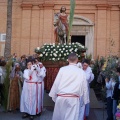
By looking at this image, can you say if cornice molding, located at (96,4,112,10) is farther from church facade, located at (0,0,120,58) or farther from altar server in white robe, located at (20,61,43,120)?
altar server in white robe, located at (20,61,43,120)

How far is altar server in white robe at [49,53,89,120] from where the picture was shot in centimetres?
581

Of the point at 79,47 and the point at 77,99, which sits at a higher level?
the point at 79,47

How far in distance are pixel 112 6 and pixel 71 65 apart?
15730 mm

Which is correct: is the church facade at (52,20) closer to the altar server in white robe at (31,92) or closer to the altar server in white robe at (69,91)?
the altar server in white robe at (31,92)

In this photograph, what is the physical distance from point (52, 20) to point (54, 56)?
418 inches

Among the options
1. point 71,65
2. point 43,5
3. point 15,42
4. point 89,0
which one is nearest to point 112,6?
point 89,0

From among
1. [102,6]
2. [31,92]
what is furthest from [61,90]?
[102,6]

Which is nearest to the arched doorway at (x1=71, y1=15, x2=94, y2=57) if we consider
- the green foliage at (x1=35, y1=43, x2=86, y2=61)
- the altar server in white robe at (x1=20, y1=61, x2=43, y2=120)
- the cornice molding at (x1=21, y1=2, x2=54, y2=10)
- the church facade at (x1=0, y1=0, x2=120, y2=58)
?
the church facade at (x1=0, y1=0, x2=120, y2=58)

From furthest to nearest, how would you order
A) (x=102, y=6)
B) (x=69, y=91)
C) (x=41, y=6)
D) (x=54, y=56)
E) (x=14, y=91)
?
(x=41, y=6), (x=102, y=6), (x=54, y=56), (x=14, y=91), (x=69, y=91)

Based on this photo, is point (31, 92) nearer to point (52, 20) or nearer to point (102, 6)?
point (52, 20)

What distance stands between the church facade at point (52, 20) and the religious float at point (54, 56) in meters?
9.90

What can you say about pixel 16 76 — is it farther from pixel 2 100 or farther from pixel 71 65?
pixel 71 65

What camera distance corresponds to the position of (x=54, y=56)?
10.4 m

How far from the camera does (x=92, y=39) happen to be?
20.7 metres
